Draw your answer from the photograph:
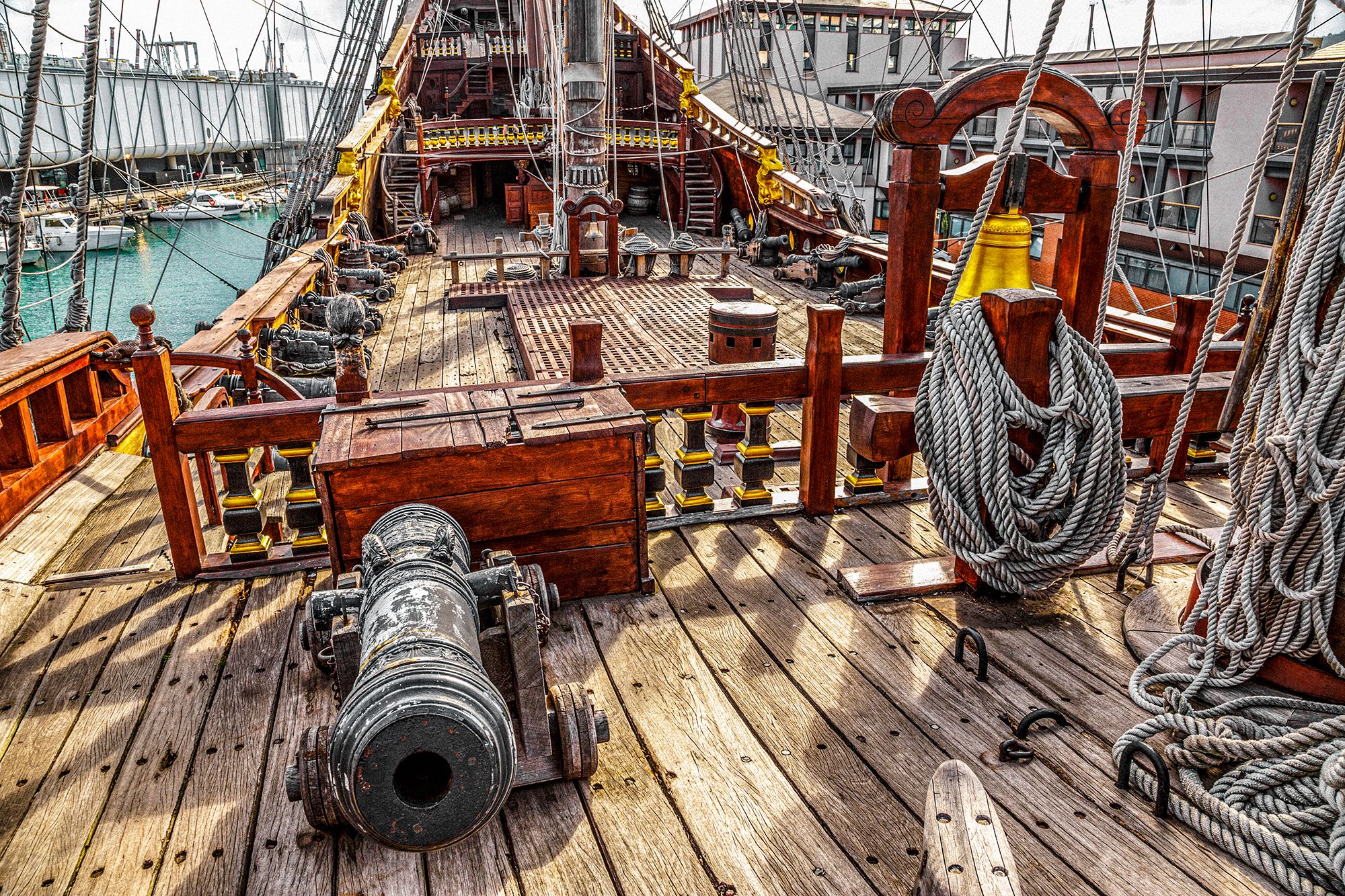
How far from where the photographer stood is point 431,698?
59.6 inches

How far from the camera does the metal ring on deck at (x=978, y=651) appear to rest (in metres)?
2.47

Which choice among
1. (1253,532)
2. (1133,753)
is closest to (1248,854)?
(1133,753)

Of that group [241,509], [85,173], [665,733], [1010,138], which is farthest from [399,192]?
[665,733]

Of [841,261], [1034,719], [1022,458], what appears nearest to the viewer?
[1034,719]

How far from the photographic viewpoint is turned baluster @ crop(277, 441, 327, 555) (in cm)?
309

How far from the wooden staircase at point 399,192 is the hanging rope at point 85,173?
8.49 meters

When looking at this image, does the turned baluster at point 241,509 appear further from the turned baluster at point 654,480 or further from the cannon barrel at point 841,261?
the cannon barrel at point 841,261

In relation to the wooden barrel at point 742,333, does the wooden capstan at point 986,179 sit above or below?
above

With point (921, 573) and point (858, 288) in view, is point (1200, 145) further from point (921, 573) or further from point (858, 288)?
point (921, 573)

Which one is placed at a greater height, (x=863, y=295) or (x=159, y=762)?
(x=863, y=295)

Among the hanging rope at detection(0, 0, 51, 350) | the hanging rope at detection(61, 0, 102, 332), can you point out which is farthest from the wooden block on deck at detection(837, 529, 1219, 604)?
the hanging rope at detection(61, 0, 102, 332)

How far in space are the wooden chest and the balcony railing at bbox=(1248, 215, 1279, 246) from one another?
67.0ft

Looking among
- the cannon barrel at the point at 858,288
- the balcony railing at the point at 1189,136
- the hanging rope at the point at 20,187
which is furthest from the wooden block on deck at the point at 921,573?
the balcony railing at the point at 1189,136

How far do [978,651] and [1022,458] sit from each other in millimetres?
557
